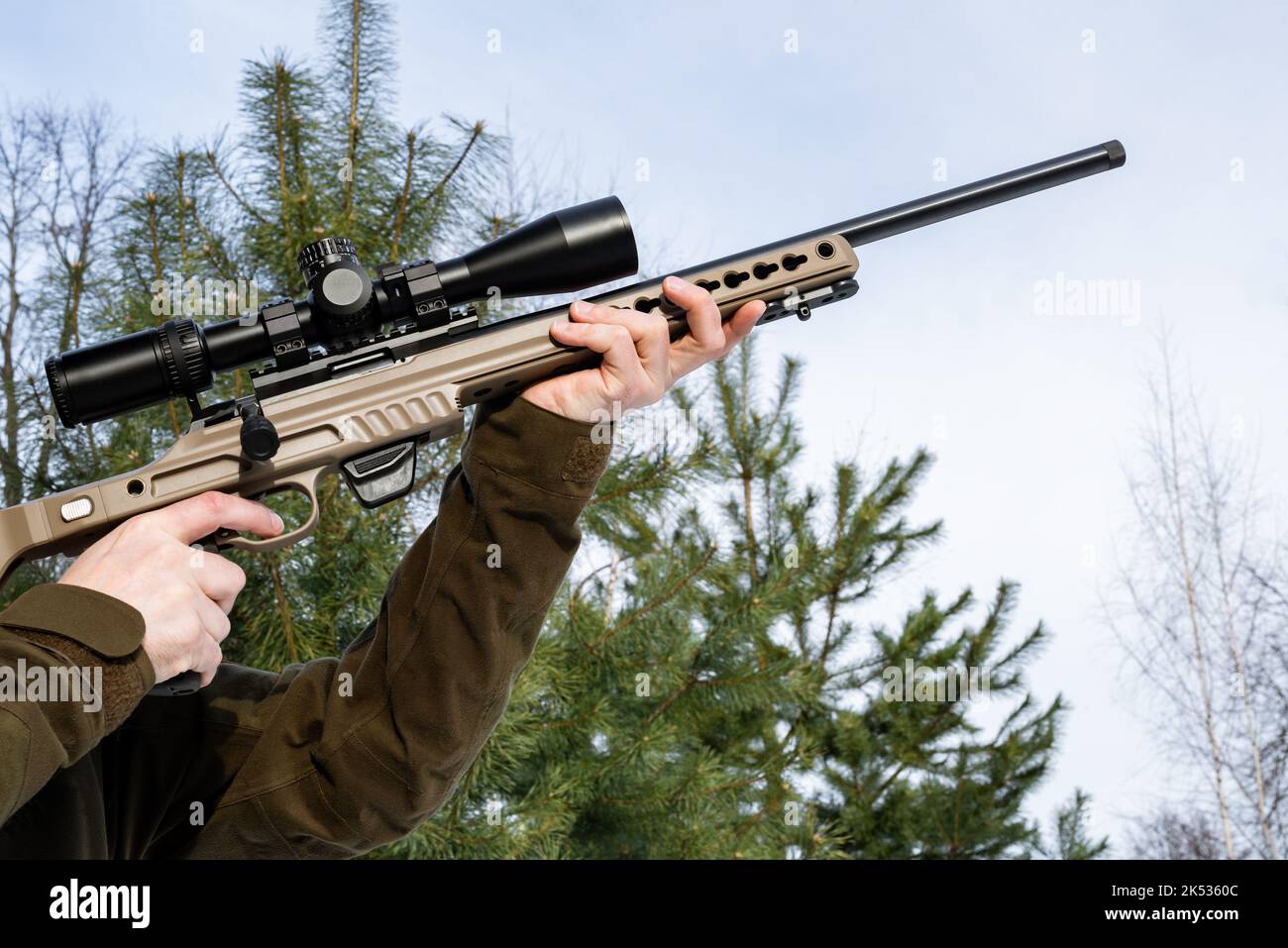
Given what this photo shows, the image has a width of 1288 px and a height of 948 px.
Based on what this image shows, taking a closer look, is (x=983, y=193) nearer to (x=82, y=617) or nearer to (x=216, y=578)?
(x=216, y=578)

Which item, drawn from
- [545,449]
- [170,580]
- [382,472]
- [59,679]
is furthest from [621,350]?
[59,679]

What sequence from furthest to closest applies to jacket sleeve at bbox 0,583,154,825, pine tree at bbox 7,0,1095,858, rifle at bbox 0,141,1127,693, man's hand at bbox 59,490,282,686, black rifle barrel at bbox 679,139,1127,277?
pine tree at bbox 7,0,1095,858
black rifle barrel at bbox 679,139,1127,277
rifle at bbox 0,141,1127,693
man's hand at bbox 59,490,282,686
jacket sleeve at bbox 0,583,154,825

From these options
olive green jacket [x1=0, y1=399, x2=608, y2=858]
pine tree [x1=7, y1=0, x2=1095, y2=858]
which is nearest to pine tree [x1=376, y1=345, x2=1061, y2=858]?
pine tree [x1=7, y1=0, x2=1095, y2=858]

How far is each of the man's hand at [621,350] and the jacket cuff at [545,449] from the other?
0.02m

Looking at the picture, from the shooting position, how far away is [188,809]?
4.71ft

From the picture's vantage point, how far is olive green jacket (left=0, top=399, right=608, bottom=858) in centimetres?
129

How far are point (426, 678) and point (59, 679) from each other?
1.37ft

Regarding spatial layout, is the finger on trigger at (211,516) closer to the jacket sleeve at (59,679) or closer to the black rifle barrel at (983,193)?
the jacket sleeve at (59,679)

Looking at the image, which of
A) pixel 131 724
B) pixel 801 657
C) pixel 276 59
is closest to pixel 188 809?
pixel 131 724

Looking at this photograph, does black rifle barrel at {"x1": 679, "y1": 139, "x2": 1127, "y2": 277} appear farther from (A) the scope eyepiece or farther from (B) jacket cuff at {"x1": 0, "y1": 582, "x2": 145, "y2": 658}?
(B) jacket cuff at {"x1": 0, "y1": 582, "x2": 145, "y2": 658}

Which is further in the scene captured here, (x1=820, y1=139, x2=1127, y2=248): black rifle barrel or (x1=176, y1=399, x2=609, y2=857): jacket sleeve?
(x1=820, y1=139, x2=1127, y2=248): black rifle barrel

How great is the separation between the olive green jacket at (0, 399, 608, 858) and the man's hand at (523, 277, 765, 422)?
0.04 meters

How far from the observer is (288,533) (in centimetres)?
130
